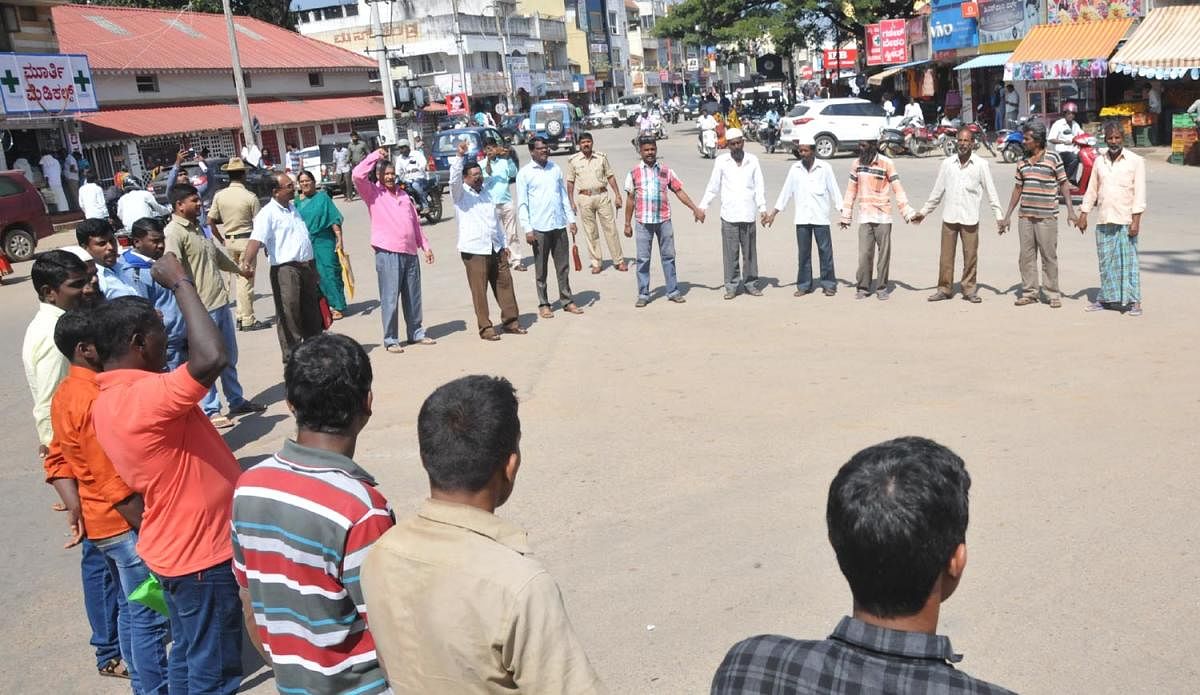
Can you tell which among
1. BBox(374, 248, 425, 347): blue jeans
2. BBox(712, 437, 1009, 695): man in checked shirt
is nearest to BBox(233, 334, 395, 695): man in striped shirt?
BBox(712, 437, 1009, 695): man in checked shirt

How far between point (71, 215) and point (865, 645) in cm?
2940

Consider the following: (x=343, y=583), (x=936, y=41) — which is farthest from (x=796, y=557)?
(x=936, y=41)

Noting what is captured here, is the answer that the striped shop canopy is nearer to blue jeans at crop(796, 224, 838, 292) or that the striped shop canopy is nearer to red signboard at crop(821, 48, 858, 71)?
blue jeans at crop(796, 224, 838, 292)

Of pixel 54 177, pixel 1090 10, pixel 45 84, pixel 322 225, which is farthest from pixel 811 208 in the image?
pixel 45 84

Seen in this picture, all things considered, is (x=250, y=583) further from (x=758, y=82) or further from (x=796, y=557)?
(x=758, y=82)

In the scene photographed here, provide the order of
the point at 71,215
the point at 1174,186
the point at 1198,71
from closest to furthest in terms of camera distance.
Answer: the point at 1174,186, the point at 1198,71, the point at 71,215

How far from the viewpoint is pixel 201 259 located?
7.91m

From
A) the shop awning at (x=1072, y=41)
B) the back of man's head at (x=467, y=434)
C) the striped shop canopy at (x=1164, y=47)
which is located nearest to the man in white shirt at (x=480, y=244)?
the back of man's head at (x=467, y=434)

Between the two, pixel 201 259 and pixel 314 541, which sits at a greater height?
pixel 201 259

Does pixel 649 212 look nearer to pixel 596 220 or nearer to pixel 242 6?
pixel 596 220

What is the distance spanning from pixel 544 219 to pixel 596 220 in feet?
8.47

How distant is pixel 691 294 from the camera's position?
11.3 m

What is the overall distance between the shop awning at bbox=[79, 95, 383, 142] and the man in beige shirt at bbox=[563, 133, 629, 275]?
23.5 meters

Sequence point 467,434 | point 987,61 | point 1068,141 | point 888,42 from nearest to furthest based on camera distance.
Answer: point 467,434 < point 1068,141 < point 987,61 < point 888,42
